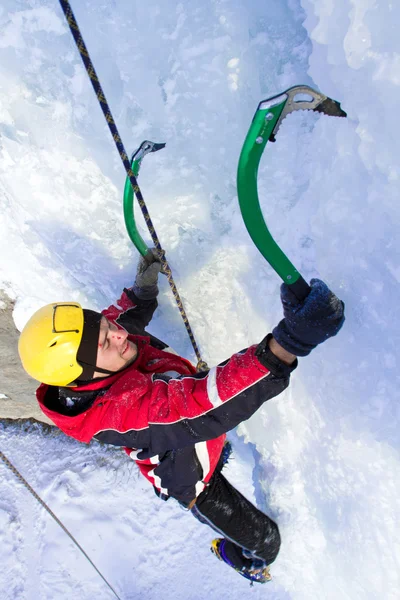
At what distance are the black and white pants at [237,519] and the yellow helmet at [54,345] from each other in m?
1.19

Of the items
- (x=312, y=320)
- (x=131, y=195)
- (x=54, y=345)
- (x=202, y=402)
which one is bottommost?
(x=54, y=345)

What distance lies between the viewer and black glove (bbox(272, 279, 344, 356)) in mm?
1255

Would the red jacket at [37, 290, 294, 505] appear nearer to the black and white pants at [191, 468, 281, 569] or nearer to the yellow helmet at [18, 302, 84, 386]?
the yellow helmet at [18, 302, 84, 386]

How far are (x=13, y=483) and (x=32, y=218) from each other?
3507 mm

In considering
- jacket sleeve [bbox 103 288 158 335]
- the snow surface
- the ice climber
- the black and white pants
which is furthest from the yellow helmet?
the black and white pants

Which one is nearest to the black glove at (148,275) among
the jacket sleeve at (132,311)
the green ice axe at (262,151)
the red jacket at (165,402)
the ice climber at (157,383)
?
the jacket sleeve at (132,311)

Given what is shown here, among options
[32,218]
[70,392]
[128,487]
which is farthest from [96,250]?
[128,487]

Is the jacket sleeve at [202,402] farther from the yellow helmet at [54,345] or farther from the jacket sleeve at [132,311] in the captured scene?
the jacket sleeve at [132,311]

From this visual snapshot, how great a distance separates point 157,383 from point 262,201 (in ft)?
3.19

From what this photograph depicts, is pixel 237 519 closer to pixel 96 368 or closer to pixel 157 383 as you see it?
pixel 157 383

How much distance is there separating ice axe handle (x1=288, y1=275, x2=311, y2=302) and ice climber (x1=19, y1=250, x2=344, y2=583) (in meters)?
0.02

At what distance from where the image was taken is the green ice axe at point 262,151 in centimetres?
114

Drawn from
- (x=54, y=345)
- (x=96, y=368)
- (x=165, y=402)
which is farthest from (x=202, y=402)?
(x=54, y=345)

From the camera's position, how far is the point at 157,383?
1634 mm
